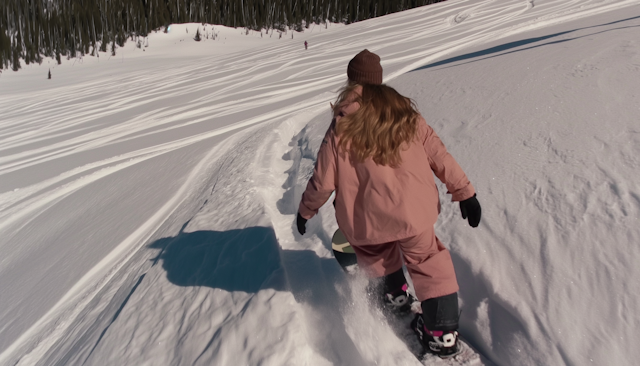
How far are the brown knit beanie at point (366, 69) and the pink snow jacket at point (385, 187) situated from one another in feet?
0.37

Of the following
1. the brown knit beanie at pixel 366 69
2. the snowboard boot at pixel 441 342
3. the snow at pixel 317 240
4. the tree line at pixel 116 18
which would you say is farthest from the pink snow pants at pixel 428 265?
the tree line at pixel 116 18

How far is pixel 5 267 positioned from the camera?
3.32 metres

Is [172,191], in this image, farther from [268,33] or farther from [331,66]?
[268,33]

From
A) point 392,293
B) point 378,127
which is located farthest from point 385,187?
point 392,293

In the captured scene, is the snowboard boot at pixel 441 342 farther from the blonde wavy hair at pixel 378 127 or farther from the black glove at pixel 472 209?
the blonde wavy hair at pixel 378 127

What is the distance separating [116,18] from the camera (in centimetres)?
2769

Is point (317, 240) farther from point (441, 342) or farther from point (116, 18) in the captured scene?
point (116, 18)

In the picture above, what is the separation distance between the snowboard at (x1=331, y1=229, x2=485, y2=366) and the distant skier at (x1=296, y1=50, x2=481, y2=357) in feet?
0.14

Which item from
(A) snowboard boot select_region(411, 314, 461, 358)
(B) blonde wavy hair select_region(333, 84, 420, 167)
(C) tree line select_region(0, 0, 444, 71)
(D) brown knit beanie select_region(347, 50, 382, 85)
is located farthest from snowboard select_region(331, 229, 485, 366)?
(C) tree line select_region(0, 0, 444, 71)

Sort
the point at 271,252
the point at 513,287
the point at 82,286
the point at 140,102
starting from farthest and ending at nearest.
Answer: the point at 140,102, the point at 82,286, the point at 271,252, the point at 513,287

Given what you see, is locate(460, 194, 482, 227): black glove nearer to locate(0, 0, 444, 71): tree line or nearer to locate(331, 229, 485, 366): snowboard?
locate(331, 229, 485, 366): snowboard

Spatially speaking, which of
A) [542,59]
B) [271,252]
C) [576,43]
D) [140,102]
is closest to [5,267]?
[271,252]

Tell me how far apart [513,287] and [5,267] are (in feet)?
12.5

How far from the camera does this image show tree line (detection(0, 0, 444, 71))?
2444cm
